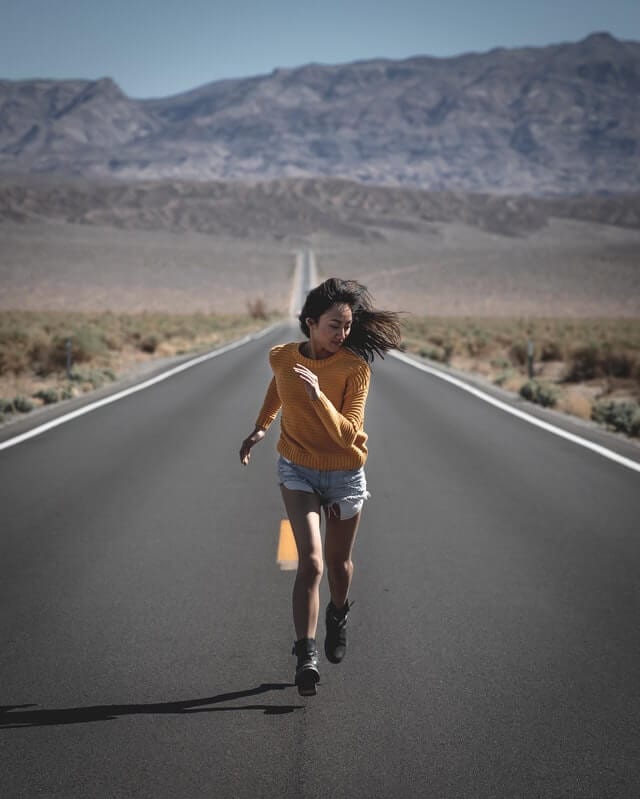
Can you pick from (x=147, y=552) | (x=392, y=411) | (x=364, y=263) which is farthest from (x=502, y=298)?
(x=147, y=552)

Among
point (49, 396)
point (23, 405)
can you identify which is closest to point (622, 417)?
point (23, 405)

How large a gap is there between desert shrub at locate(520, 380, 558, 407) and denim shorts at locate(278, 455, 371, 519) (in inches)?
504

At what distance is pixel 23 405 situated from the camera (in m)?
14.6

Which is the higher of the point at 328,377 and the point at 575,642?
the point at 328,377

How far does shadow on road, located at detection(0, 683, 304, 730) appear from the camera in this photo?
3.79m

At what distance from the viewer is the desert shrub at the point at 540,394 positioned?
16344 millimetres

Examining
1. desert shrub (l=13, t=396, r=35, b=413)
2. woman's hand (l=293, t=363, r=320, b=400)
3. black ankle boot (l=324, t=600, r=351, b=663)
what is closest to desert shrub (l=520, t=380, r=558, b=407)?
desert shrub (l=13, t=396, r=35, b=413)

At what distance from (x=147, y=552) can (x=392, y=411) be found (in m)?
9.09

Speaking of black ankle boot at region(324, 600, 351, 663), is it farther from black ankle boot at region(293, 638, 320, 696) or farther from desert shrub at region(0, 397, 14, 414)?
desert shrub at region(0, 397, 14, 414)

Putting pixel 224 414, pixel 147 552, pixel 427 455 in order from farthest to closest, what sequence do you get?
1. pixel 224 414
2. pixel 427 455
3. pixel 147 552

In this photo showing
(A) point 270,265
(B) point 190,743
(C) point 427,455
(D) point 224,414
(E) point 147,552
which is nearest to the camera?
(B) point 190,743

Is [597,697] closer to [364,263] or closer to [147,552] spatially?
[147,552]

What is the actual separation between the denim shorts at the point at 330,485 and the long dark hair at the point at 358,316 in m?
0.60

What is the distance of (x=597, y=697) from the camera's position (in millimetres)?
4074
